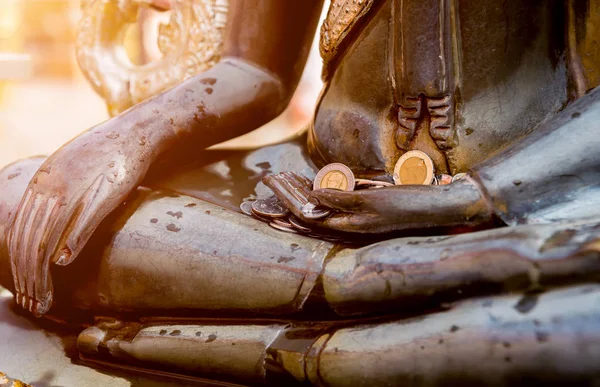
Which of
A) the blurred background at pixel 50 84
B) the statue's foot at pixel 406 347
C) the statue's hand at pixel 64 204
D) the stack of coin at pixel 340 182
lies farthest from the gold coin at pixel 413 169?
the blurred background at pixel 50 84

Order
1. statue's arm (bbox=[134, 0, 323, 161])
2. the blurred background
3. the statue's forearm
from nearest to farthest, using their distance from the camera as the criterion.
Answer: the statue's forearm, statue's arm (bbox=[134, 0, 323, 161]), the blurred background

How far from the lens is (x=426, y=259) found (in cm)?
113

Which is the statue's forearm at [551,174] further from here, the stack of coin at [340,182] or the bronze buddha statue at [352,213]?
the stack of coin at [340,182]

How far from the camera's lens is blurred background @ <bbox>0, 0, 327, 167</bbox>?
3.60 metres

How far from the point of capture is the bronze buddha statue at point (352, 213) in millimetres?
1062

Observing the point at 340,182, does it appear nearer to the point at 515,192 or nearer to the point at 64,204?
the point at 515,192

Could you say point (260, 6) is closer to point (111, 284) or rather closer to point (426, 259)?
point (111, 284)

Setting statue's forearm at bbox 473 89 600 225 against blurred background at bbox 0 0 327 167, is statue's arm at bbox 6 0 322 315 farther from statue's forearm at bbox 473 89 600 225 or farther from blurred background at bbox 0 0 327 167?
blurred background at bbox 0 0 327 167

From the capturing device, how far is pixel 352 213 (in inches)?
50.1

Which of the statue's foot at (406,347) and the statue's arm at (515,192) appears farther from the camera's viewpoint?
the statue's arm at (515,192)

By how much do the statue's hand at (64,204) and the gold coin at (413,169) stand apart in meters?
0.51

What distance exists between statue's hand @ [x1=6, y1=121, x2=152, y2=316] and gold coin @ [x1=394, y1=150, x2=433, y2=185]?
510 millimetres

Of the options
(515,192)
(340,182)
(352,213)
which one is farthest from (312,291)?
(515,192)

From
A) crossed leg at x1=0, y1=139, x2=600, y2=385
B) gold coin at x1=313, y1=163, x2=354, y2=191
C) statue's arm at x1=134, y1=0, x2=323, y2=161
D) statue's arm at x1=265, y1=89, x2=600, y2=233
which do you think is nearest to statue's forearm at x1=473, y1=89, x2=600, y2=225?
statue's arm at x1=265, y1=89, x2=600, y2=233
